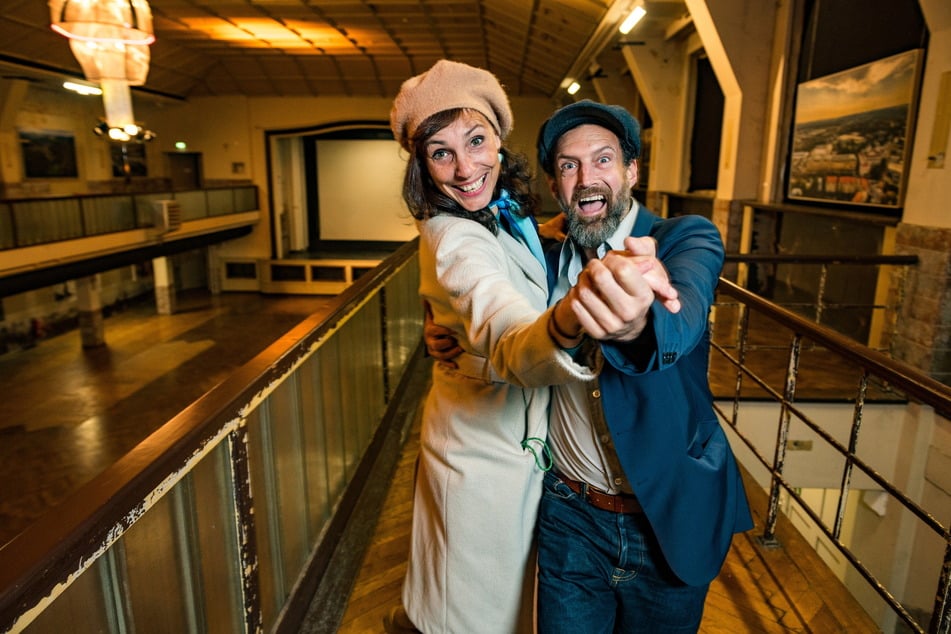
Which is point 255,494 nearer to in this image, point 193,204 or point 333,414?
point 333,414

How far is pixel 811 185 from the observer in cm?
687

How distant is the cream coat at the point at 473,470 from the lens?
1.26 metres

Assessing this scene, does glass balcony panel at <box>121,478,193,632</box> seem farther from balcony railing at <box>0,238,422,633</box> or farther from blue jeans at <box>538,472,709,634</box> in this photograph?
blue jeans at <box>538,472,709,634</box>

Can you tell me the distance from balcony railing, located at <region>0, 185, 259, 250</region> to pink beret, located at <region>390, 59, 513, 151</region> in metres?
10.4

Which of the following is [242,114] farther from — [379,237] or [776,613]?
[776,613]

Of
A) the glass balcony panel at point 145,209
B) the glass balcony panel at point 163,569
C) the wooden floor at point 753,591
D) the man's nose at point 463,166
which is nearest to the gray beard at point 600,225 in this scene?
the man's nose at point 463,166

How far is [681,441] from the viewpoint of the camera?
1.22m

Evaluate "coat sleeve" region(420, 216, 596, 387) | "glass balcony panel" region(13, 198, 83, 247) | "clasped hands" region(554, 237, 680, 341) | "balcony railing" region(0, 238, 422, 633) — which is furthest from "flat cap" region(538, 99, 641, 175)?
"glass balcony panel" region(13, 198, 83, 247)

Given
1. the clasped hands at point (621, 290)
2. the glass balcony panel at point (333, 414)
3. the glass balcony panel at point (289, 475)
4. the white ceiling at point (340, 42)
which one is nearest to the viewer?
the clasped hands at point (621, 290)

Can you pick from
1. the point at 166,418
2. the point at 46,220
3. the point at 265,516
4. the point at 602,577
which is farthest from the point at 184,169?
the point at 602,577

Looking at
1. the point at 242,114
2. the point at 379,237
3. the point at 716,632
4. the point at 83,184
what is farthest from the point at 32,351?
the point at 716,632

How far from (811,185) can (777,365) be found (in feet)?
7.79

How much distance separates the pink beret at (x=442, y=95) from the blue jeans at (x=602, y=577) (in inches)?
34.1

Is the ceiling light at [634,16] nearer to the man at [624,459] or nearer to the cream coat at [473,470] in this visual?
the man at [624,459]
